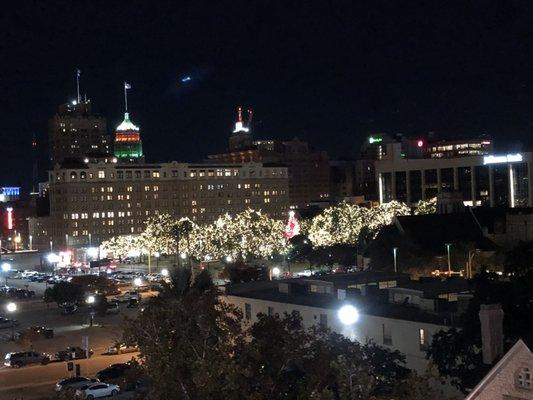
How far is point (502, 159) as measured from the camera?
12156cm

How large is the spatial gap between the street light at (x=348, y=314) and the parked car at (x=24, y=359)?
17237 millimetres

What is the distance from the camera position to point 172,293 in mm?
32125

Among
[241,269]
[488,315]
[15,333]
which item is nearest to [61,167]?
[241,269]

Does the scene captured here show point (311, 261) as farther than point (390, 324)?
Yes

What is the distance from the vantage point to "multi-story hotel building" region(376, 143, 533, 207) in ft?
391

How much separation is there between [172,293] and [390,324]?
8878 millimetres

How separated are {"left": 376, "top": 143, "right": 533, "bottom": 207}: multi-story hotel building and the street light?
7804cm

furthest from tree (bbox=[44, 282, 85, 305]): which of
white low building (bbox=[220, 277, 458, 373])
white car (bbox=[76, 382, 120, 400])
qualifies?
white car (bbox=[76, 382, 120, 400])

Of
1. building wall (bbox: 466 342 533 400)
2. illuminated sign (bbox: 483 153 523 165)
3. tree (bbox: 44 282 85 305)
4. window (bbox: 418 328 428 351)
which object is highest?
illuminated sign (bbox: 483 153 523 165)

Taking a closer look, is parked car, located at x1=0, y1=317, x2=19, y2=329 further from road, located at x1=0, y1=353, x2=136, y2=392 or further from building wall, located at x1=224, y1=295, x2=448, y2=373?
building wall, located at x1=224, y1=295, x2=448, y2=373

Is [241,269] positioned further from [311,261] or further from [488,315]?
[488,315]

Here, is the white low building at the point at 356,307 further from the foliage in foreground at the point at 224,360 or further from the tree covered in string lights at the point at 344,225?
the tree covered in string lights at the point at 344,225

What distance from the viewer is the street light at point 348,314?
35.0 meters

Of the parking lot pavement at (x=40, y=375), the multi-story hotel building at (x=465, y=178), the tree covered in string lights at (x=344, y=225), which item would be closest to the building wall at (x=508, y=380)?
the parking lot pavement at (x=40, y=375)
